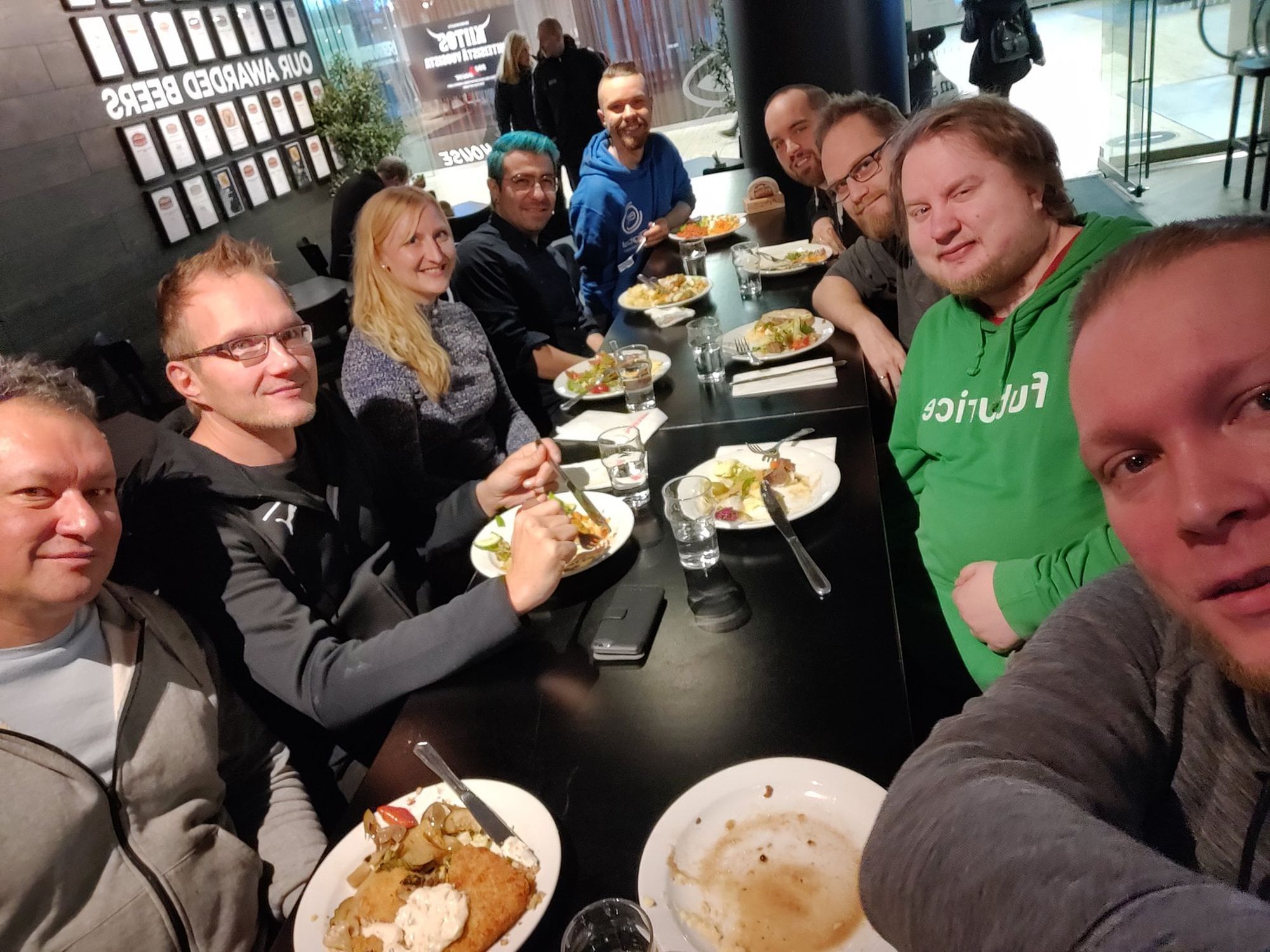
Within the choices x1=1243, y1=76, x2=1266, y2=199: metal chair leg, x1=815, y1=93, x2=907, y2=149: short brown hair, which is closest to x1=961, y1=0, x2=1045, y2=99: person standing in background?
x1=1243, y1=76, x2=1266, y2=199: metal chair leg

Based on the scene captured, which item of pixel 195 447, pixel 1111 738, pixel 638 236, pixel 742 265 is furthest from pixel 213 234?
pixel 1111 738

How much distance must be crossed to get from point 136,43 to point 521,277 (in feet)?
15.3

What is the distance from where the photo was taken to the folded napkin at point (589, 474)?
1.94 metres

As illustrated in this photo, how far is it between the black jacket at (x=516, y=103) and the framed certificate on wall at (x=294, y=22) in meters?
2.14

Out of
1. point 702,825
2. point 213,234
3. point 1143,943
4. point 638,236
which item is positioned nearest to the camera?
point 1143,943

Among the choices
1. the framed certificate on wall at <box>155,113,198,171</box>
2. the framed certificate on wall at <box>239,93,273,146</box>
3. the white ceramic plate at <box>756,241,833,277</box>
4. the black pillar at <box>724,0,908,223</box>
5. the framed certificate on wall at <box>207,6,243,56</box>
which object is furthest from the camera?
the framed certificate on wall at <box>239,93,273,146</box>

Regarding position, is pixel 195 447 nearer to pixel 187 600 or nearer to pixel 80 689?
pixel 187 600

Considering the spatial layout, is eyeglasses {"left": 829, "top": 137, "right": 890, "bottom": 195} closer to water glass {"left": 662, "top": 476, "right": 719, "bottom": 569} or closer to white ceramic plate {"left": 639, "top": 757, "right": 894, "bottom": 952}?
water glass {"left": 662, "top": 476, "right": 719, "bottom": 569}

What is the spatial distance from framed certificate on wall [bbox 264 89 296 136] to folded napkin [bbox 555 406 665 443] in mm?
6465

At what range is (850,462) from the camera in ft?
5.85

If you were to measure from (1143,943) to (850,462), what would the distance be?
4.35 feet

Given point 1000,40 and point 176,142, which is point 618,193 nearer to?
point 1000,40

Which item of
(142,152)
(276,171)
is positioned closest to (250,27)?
(276,171)

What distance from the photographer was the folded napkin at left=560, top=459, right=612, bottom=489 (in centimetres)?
194
